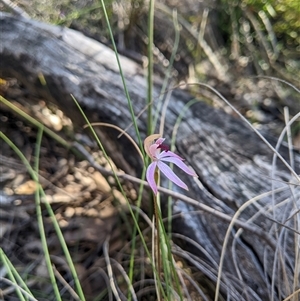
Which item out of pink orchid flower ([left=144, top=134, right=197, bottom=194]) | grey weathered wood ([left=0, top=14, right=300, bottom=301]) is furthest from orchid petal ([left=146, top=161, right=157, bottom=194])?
grey weathered wood ([left=0, top=14, right=300, bottom=301])

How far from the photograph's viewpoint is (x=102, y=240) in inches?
45.9

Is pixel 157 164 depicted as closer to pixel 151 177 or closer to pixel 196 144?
pixel 151 177

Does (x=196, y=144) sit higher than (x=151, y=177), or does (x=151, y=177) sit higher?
(x=151, y=177)

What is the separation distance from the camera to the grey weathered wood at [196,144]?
854 millimetres

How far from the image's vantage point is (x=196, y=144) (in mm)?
1088

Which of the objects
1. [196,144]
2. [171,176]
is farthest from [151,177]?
[196,144]

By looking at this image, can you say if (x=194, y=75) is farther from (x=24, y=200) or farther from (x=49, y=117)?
(x=24, y=200)

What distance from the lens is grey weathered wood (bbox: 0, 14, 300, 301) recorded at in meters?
0.85

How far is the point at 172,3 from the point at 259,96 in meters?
0.68

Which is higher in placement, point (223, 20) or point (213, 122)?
point (223, 20)

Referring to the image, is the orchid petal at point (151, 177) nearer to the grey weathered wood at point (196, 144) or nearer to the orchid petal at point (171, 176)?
the orchid petal at point (171, 176)

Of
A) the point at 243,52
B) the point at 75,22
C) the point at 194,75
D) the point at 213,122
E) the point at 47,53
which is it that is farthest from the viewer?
the point at 243,52

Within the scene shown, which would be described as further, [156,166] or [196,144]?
[196,144]

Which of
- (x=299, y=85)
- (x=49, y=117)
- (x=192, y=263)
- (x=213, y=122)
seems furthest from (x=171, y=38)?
(x=192, y=263)
